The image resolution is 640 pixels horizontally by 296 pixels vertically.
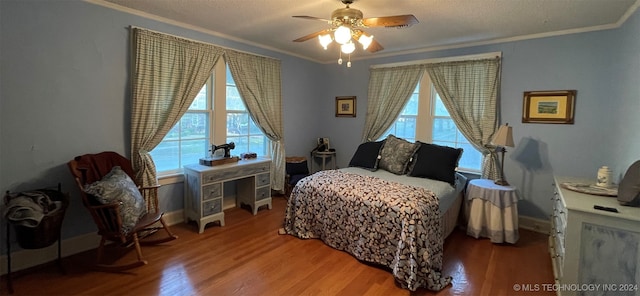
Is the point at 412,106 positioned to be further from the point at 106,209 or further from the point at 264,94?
the point at 106,209

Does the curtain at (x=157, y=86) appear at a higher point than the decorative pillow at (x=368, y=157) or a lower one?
higher

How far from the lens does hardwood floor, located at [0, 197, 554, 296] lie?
2.22 meters

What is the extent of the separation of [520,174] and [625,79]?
51.7 inches

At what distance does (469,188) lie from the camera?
3.25m

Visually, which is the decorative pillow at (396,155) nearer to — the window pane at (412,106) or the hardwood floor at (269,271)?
the window pane at (412,106)

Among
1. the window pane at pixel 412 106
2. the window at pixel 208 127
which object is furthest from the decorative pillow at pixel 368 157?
the window at pixel 208 127

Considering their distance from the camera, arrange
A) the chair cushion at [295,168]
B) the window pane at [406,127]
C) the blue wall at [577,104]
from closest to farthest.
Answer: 1. the blue wall at [577,104]
2. the window pane at [406,127]
3. the chair cushion at [295,168]

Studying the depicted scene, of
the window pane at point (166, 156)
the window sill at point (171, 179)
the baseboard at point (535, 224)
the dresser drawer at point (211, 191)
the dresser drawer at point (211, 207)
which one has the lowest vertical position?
the baseboard at point (535, 224)

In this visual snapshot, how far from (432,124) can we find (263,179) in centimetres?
245

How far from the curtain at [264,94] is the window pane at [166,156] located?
1076 millimetres

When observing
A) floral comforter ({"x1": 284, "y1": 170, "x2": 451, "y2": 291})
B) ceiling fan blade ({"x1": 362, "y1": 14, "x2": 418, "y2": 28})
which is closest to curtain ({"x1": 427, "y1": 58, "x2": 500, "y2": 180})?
floral comforter ({"x1": 284, "y1": 170, "x2": 451, "y2": 291})

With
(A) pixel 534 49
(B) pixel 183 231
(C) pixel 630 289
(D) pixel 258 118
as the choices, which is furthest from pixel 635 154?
(B) pixel 183 231

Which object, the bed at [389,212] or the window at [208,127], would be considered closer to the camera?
the bed at [389,212]

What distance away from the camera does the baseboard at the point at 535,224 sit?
3.38 meters
